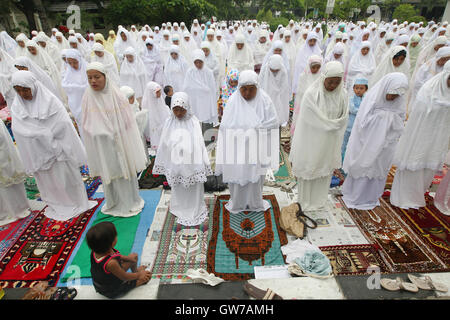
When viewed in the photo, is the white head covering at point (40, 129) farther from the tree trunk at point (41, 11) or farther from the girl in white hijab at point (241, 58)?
the tree trunk at point (41, 11)

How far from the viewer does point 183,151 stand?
3.09 metres

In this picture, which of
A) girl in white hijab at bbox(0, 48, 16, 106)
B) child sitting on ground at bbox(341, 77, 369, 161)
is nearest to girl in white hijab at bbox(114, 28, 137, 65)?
girl in white hijab at bbox(0, 48, 16, 106)

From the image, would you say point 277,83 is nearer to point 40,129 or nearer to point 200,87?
point 200,87

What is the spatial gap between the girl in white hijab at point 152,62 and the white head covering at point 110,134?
5.04 meters

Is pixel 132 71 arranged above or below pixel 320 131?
above

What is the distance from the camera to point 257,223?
11.2 ft

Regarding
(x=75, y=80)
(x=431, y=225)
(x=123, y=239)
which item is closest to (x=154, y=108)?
(x=75, y=80)

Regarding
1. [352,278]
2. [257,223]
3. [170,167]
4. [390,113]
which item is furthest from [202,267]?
[390,113]

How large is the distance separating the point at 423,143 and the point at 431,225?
106 centimetres

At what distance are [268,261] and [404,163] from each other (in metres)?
2.23

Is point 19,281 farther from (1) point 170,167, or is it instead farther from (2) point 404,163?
(2) point 404,163
